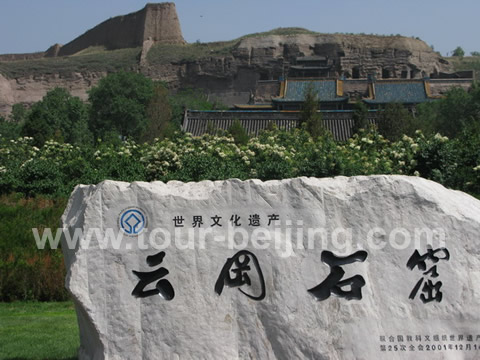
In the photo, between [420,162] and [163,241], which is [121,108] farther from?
[163,241]

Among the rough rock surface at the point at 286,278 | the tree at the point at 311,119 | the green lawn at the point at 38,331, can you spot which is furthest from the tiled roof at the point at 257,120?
the rough rock surface at the point at 286,278

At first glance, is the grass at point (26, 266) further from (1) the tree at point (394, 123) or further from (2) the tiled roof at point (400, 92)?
(2) the tiled roof at point (400, 92)

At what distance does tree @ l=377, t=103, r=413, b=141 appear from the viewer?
1567 centimetres

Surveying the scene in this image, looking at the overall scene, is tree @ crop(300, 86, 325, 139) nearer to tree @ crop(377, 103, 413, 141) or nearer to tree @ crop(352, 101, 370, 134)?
tree @ crop(352, 101, 370, 134)

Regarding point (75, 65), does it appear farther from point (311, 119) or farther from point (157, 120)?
point (311, 119)

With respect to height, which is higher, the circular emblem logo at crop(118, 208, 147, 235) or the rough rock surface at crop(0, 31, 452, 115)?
the rough rock surface at crop(0, 31, 452, 115)

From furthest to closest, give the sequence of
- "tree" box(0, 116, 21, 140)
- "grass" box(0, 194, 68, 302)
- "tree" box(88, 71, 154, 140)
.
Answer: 1. "tree" box(88, 71, 154, 140)
2. "tree" box(0, 116, 21, 140)
3. "grass" box(0, 194, 68, 302)

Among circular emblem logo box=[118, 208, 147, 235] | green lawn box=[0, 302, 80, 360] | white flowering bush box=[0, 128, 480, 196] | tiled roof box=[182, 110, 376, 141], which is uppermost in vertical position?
tiled roof box=[182, 110, 376, 141]

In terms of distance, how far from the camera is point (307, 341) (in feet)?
12.5

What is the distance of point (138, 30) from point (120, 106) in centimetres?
3258

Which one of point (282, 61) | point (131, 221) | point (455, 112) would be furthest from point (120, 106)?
point (131, 221)

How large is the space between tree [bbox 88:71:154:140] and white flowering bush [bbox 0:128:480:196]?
1567 centimetres

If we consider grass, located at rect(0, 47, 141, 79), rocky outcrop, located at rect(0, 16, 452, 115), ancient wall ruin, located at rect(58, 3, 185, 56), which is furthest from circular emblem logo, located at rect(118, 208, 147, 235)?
ancient wall ruin, located at rect(58, 3, 185, 56)

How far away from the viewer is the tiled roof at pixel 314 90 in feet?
103
